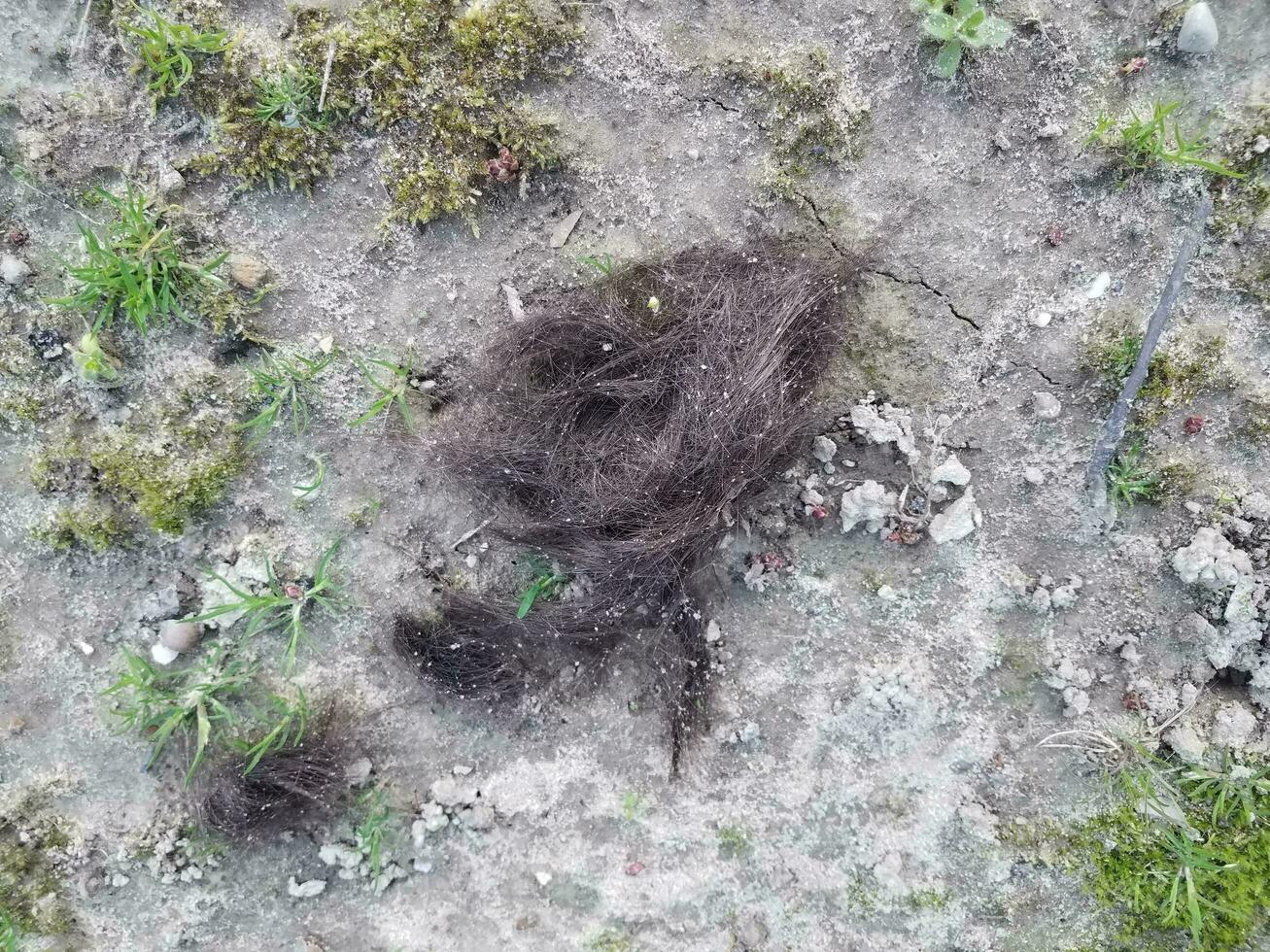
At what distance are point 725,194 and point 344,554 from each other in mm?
2310

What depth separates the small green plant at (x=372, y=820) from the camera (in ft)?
A: 9.78

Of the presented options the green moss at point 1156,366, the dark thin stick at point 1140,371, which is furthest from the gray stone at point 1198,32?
the green moss at point 1156,366

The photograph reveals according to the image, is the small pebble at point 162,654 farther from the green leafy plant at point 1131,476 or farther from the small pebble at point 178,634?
the green leafy plant at point 1131,476

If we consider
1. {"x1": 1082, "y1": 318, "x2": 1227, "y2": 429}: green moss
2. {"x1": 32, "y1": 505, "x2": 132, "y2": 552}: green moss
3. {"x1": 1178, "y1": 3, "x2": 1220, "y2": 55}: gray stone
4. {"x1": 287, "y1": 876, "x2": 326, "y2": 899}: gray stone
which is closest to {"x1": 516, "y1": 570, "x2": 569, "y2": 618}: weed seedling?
{"x1": 287, "y1": 876, "x2": 326, "y2": 899}: gray stone

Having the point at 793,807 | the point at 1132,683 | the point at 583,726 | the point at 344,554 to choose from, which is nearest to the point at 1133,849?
the point at 1132,683

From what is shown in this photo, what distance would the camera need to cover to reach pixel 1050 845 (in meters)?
2.89

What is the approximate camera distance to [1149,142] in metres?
2.76

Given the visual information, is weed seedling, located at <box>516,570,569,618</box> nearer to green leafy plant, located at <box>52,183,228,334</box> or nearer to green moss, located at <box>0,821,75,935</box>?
green leafy plant, located at <box>52,183,228,334</box>

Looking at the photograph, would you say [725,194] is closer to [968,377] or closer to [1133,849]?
[968,377]

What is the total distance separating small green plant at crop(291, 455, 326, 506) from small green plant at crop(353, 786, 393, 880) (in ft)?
4.31

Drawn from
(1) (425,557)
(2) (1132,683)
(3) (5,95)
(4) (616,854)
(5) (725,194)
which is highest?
(3) (5,95)

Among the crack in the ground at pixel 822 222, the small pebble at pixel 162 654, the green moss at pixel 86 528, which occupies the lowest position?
the small pebble at pixel 162 654

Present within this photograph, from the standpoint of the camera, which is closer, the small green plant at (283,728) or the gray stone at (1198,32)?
the gray stone at (1198,32)

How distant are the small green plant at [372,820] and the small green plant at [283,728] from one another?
1.29 ft
